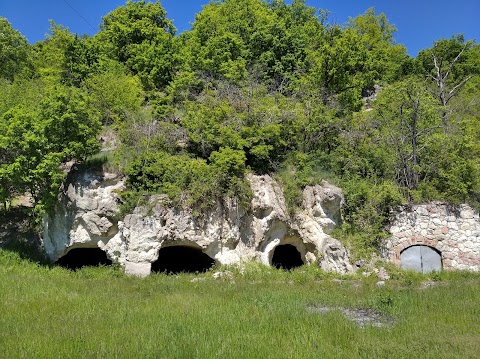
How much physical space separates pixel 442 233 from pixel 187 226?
11765 millimetres

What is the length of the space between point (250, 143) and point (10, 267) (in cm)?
1134

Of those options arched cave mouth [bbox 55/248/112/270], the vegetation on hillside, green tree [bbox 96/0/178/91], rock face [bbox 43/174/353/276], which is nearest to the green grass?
rock face [bbox 43/174/353/276]

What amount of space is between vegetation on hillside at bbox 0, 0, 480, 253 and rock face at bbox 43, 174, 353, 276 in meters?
0.78

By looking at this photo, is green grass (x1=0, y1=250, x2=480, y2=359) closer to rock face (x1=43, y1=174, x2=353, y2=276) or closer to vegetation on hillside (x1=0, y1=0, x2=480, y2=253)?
rock face (x1=43, y1=174, x2=353, y2=276)

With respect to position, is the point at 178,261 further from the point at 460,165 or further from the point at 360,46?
the point at 360,46

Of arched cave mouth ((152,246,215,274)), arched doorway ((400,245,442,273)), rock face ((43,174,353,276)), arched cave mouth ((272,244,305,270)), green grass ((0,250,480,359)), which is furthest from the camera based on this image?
arched cave mouth ((272,244,305,270))

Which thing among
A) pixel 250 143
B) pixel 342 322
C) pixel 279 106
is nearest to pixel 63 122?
pixel 250 143

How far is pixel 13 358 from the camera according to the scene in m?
7.61

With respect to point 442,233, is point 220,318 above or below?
below

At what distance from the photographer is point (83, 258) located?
72.1ft

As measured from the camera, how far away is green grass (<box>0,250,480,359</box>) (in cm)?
830

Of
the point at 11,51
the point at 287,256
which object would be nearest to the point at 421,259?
the point at 287,256

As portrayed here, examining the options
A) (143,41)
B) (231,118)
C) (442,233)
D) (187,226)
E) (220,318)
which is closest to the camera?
(220,318)

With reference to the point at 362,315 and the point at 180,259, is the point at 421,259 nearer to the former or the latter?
the point at 362,315
